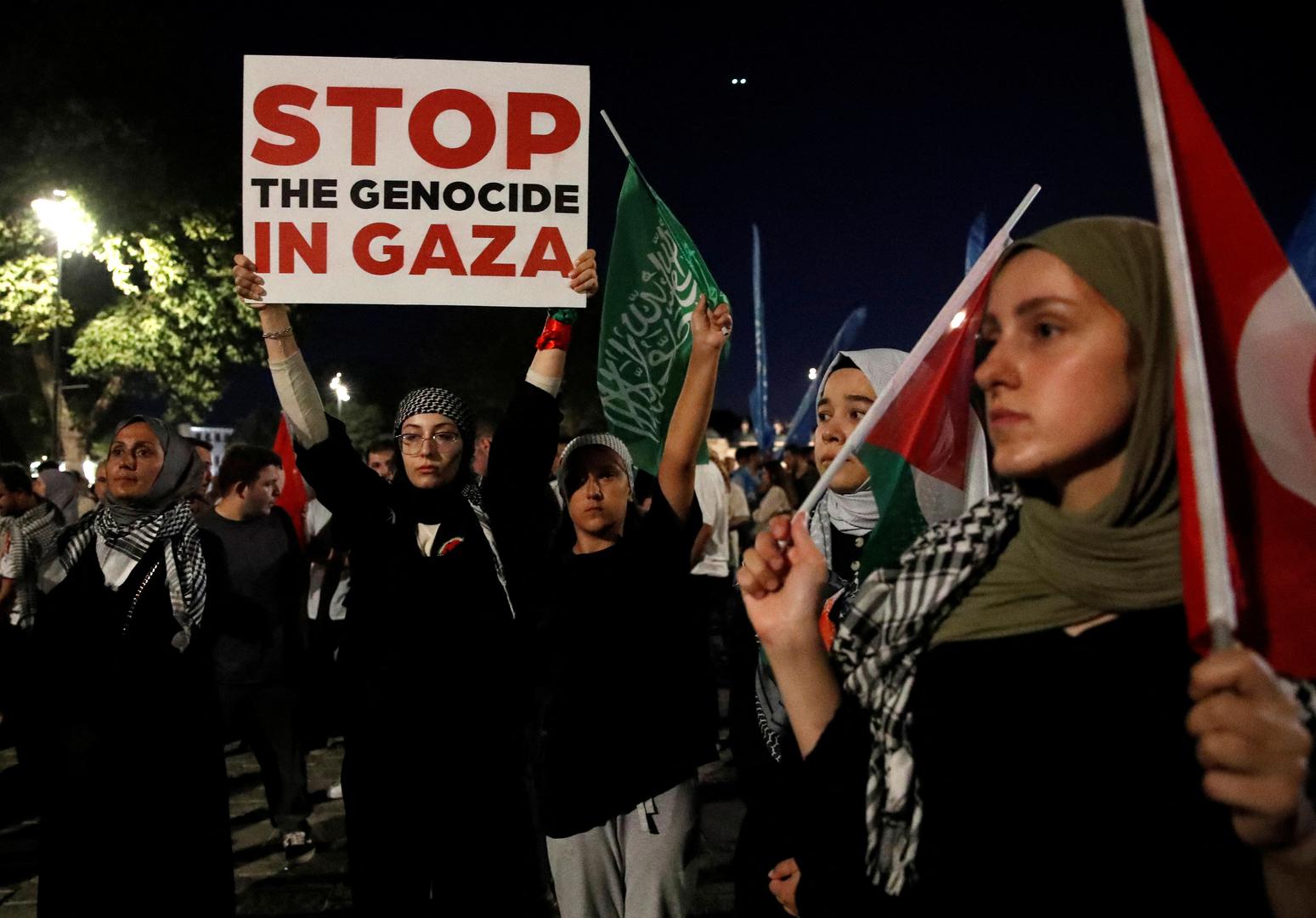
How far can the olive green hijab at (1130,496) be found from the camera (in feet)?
5.24

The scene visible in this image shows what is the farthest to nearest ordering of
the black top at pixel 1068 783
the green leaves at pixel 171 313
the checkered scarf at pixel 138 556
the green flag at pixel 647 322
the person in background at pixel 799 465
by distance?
the green leaves at pixel 171 313 < the person in background at pixel 799 465 < the checkered scarf at pixel 138 556 < the green flag at pixel 647 322 < the black top at pixel 1068 783

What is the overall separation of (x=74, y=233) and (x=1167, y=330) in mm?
25648

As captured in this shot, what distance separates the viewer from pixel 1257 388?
1581mm

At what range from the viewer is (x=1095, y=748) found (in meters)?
1.58

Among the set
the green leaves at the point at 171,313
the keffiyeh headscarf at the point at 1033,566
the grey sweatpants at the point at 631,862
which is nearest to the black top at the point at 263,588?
the grey sweatpants at the point at 631,862

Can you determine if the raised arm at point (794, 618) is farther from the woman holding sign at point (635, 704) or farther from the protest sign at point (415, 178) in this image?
the protest sign at point (415, 178)

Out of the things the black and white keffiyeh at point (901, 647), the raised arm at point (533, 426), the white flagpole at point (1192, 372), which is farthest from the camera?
the raised arm at point (533, 426)

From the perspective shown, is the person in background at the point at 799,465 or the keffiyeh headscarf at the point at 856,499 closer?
the keffiyeh headscarf at the point at 856,499

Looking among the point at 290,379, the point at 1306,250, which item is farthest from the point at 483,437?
the point at 1306,250

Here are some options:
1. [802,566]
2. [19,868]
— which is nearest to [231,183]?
[19,868]

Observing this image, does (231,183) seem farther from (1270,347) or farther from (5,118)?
(1270,347)

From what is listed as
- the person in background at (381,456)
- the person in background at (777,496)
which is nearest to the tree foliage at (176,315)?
the person in background at (777,496)

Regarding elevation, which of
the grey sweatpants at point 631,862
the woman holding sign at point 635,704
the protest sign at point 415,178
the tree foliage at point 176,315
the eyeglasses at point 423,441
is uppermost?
the tree foliage at point 176,315

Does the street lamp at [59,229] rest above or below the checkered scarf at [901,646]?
above
